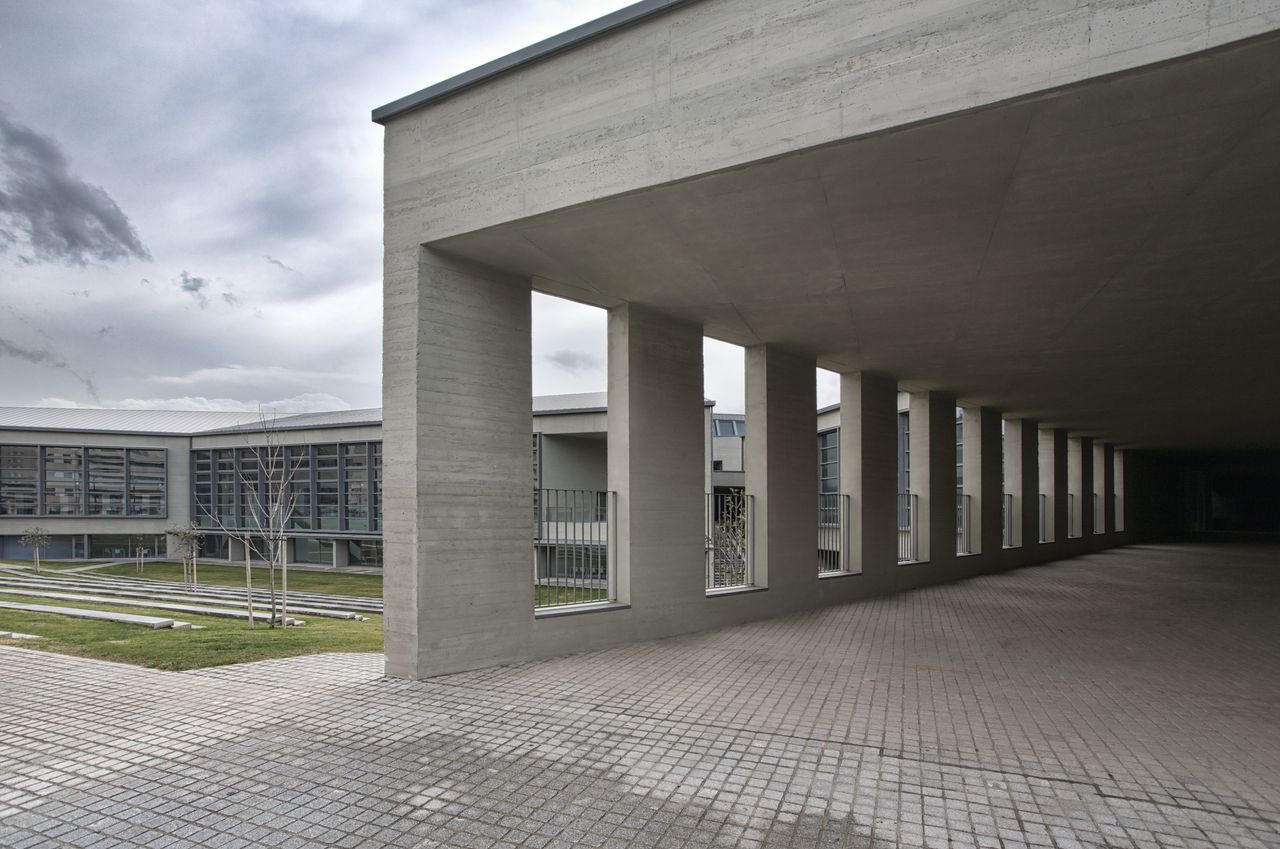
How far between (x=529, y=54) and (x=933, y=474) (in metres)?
13.3

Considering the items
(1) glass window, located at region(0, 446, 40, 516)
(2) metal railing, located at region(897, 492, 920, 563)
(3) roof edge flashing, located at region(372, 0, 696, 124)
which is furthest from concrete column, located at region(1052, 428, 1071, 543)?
(1) glass window, located at region(0, 446, 40, 516)

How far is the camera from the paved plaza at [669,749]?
3830mm

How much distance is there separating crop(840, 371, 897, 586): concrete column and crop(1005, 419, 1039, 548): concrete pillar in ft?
29.1

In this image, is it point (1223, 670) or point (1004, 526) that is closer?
point (1223, 670)

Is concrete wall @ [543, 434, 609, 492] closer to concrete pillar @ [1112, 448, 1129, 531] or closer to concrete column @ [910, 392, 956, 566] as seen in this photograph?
concrete column @ [910, 392, 956, 566]

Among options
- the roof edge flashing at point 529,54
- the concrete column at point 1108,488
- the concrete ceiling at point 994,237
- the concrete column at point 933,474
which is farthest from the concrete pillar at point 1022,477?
the roof edge flashing at point 529,54

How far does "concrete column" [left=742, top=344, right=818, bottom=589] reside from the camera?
36.7 feet

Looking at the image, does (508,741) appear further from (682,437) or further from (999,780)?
(682,437)

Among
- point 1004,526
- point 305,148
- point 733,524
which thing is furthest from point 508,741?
point 1004,526

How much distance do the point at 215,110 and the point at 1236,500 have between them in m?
46.3

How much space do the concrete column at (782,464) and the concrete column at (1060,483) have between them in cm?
1575

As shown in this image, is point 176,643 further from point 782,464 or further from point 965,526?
point 965,526

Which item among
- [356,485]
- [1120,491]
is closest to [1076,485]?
[1120,491]

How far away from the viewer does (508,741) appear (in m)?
5.15
